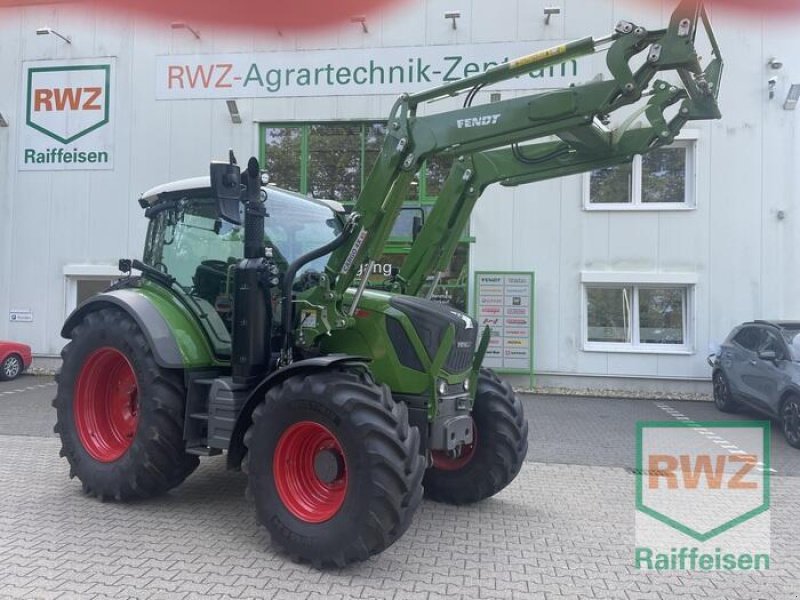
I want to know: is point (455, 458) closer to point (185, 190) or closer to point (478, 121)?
point (478, 121)

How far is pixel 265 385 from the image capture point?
4.38 m

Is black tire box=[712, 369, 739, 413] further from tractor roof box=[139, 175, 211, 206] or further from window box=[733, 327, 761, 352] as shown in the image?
tractor roof box=[139, 175, 211, 206]

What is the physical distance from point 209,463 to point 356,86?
890cm

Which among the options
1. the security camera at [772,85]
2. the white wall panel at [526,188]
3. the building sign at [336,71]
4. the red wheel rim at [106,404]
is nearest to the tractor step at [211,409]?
the red wheel rim at [106,404]

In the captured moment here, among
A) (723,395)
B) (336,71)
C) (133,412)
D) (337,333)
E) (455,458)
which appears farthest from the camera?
(336,71)

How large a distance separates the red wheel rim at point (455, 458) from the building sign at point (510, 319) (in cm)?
710

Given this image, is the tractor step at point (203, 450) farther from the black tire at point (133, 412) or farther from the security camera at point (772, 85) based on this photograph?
the security camera at point (772, 85)

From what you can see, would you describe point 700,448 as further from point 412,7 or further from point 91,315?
point 412,7

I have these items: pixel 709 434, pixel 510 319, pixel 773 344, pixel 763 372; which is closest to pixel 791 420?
pixel 709 434

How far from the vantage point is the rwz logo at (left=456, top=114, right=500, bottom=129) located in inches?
174

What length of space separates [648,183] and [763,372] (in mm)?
4673

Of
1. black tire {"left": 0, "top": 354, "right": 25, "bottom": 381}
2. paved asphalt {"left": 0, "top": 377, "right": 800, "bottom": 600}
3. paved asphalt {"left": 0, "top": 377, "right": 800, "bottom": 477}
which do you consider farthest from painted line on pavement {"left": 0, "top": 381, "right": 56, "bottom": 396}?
paved asphalt {"left": 0, "top": 377, "right": 800, "bottom": 600}

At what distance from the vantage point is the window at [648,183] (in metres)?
12.7

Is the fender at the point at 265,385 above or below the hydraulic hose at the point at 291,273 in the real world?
below
